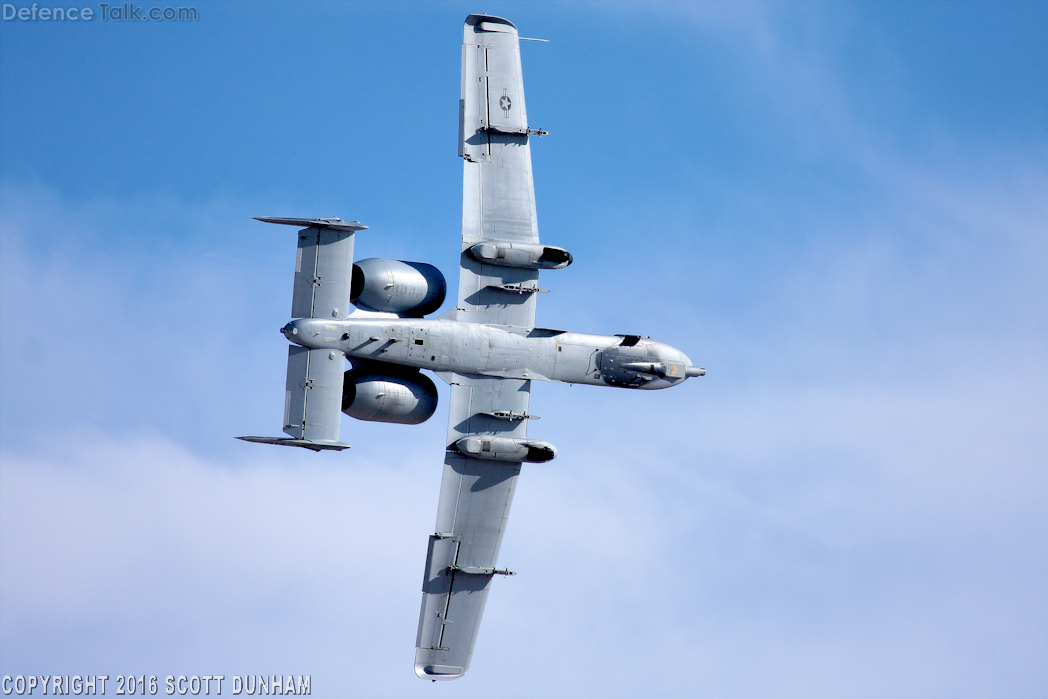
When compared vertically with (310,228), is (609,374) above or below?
below

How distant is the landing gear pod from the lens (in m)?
34.4

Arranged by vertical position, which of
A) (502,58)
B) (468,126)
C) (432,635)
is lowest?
(432,635)

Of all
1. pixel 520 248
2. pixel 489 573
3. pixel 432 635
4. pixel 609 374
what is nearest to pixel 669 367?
pixel 609 374

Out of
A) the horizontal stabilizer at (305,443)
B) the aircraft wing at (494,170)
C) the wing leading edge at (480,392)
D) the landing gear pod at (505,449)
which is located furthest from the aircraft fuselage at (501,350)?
the horizontal stabilizer at (305,443)

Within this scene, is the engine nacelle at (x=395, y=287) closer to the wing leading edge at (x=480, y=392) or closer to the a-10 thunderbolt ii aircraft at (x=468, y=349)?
the a-10 thunderbolt ii aircraft at (x=468, y=349)

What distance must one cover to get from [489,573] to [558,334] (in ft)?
26.5

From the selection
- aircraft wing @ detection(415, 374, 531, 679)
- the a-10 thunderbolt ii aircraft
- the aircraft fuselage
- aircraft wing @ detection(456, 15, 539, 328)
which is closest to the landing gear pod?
the a-10 thunderbolt ii aircraft

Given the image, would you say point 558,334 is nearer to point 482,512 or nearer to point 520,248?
point 520,248

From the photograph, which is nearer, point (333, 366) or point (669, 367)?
point (333, 366)

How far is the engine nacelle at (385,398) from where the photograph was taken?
3359cm

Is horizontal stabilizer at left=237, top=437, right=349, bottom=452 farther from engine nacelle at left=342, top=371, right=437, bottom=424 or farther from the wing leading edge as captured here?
the wing leading edge

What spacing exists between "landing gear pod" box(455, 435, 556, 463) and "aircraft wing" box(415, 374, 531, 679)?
467 mm

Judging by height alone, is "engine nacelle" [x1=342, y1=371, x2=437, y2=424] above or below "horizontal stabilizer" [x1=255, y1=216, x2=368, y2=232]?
below

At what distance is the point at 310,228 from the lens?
32875mm
